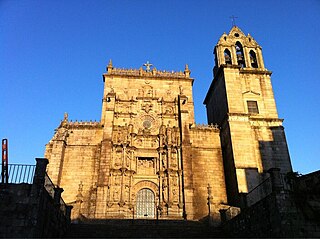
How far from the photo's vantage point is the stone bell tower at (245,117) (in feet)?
67.5

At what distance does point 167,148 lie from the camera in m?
22.7

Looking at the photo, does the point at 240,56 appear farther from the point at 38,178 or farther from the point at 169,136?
the point at 38,178

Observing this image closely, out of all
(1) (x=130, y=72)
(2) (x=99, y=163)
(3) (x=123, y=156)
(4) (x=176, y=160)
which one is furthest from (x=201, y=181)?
(1) (x=130, y=72)

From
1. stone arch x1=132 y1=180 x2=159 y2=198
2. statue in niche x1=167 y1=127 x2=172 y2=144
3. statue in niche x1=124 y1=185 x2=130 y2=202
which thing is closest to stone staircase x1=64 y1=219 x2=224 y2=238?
statue in niche x1=124 y1=185 x2=130 y2=202

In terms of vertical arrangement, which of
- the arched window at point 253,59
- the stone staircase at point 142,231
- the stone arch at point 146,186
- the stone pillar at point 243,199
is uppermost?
the arched window at point 253,59

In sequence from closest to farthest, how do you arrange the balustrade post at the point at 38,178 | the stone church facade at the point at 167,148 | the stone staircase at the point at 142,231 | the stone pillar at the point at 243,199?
the balustrade post at the point at 38,178 < the stone staircase at the point at 142,231 < the stone pillar at the point at 243,199 < the stone church facade at the point at 167,148

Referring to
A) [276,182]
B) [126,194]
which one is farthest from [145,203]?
[276,182]

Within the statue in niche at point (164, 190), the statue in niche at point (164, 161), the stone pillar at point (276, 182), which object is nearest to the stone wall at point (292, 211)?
the stone pillar at point (276, 182)

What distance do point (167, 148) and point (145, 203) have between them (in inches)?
183

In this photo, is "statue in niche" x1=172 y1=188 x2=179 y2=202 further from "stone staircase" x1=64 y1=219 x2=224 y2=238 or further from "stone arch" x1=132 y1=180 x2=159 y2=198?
"stone staircase" x1=64 y1=219 x2=224 y2=238

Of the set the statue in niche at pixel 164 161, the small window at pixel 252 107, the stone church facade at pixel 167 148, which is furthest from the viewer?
the small window at pixel 252 107

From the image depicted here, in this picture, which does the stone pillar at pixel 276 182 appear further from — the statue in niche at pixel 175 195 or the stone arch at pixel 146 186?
the stone arch at pixel 146 186

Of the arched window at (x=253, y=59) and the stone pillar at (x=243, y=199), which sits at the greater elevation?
the arched window at (x=253, y=59)

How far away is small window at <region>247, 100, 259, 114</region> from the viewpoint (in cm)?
2376
